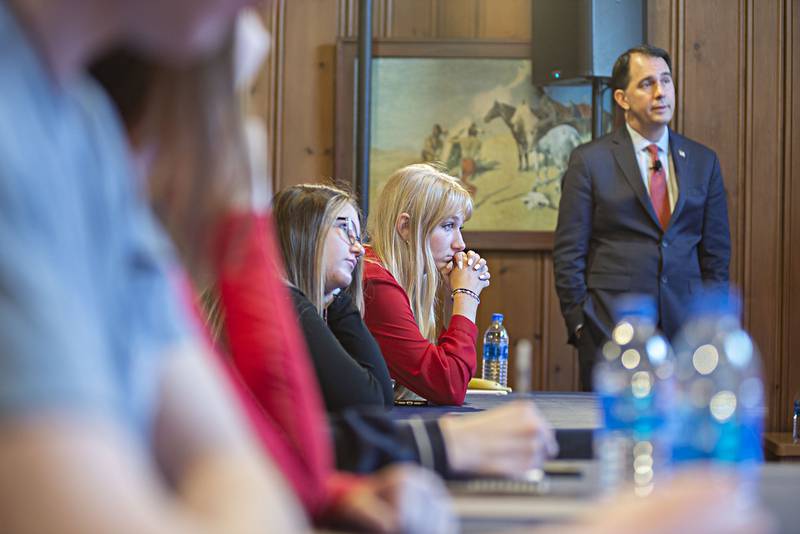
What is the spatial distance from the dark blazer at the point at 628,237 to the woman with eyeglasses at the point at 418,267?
1.20 metres

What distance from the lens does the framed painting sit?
17.3 feet

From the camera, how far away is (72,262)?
549 millimetres

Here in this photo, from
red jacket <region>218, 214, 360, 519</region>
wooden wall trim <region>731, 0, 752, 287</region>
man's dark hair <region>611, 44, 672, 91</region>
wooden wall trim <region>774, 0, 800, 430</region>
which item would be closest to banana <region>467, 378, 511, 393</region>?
man's dark hair <region>611, 44, 672, 91</region>

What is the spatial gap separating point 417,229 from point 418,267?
0.12 m

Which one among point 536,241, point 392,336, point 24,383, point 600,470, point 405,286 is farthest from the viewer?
point 536,241

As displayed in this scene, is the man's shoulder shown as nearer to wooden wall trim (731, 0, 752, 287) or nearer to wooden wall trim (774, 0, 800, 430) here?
wooden wall trim (731, 0, 752, 287)

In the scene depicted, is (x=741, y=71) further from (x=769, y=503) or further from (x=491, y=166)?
(x=769, y=503)

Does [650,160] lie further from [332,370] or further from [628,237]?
[332,370]

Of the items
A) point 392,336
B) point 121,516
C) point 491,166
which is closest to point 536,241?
point 491,166

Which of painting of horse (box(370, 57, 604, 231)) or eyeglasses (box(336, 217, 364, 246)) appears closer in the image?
eyeglasses (box(336, 217, 364, 246))

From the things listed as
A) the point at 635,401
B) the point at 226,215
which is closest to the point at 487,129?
the point at 635,401

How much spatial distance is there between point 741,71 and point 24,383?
17.4 ft

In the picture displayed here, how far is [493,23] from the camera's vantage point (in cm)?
541

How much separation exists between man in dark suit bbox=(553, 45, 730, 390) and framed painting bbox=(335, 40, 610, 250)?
447 millimetres
